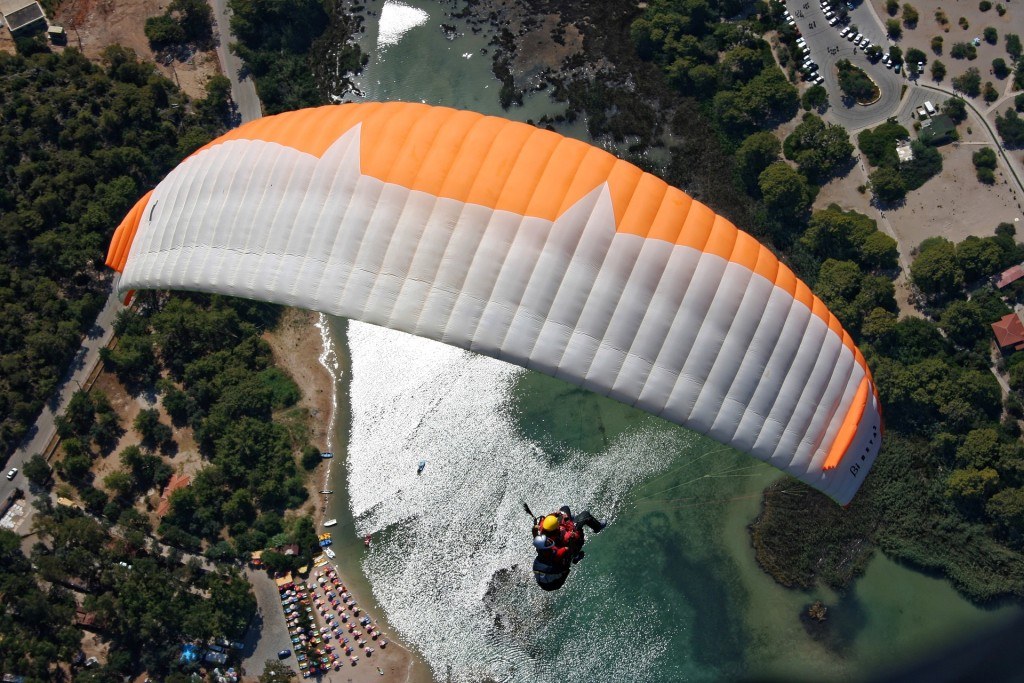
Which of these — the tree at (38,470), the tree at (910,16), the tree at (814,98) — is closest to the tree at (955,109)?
the tree at (910,16)

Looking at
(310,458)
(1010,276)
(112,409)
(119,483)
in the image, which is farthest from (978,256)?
(112,409)

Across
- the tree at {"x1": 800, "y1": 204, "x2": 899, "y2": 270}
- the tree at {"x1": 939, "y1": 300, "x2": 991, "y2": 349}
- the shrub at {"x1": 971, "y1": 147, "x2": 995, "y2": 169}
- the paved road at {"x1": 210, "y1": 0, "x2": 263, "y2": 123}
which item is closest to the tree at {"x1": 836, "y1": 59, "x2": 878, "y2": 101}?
the shrub at {"x1": 971, "y1": 147, "x2": 995, "y2": 169}

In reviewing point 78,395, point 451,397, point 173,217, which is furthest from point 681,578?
point 78,395

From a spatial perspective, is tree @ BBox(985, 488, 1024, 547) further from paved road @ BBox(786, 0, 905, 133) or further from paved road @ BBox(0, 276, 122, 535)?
paved road @ BBox(0, 276, 122, 535)

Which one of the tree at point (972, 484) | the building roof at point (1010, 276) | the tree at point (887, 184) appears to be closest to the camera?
the tree at point (972, 484)

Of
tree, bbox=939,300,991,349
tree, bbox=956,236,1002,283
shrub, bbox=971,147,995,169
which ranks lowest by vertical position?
tree, bbox=939,300,991,349

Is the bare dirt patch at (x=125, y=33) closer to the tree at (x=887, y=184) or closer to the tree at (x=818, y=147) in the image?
the tree at (x=818, y=147)

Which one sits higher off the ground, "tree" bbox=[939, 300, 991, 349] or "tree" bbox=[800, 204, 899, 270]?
"tree" bbox=[800, 204, 899, 270]
